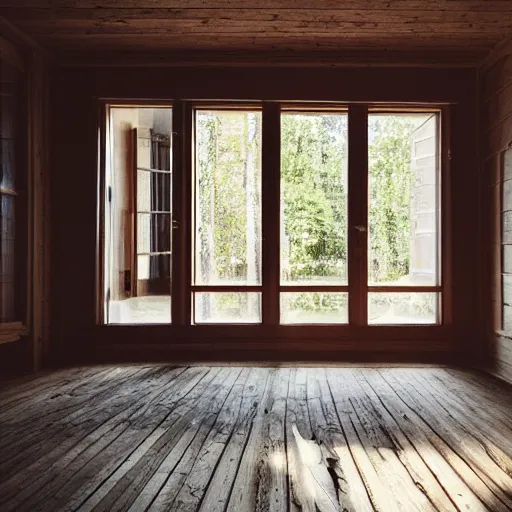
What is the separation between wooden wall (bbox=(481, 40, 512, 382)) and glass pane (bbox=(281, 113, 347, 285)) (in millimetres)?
1229

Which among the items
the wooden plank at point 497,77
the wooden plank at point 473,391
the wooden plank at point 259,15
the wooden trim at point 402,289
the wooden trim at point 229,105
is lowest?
the wooden plank at point 473,391

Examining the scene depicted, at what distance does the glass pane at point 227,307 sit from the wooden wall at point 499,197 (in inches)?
79.3

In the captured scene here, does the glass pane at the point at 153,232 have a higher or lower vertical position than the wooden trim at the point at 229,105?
lower

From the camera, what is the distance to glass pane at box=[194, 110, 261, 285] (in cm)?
415

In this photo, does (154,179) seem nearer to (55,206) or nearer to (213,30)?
(55,206)

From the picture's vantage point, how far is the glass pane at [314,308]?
4.10 metres

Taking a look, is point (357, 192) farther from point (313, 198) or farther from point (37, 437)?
point (37, 437)

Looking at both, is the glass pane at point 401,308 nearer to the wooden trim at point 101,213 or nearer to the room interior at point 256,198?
the room interior at point 256,198

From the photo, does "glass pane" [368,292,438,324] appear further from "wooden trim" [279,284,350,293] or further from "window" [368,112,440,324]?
"wooden trim" [279,284,350,293]

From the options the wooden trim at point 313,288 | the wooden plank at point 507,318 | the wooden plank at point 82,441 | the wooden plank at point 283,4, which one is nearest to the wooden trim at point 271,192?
the wooden trim at point 313,288

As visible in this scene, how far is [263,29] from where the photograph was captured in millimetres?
3559

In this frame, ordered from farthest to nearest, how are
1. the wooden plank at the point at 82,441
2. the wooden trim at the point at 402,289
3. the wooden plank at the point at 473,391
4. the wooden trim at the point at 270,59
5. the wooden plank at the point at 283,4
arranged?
the wooden trim at the point at 402,289
the wooden trim at the point at 270,59
the wooden plank at the point at 283,4
the wooden plank at the point at 473,391
the wooden plank at the point at 82,441

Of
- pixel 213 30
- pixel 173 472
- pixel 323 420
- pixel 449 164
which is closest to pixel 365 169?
pixel 449 164

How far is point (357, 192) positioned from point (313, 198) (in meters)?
0.41
